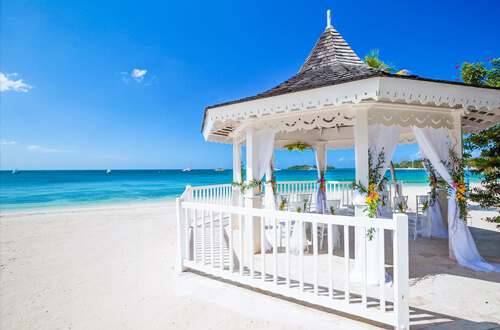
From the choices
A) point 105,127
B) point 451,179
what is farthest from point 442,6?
point 105,127

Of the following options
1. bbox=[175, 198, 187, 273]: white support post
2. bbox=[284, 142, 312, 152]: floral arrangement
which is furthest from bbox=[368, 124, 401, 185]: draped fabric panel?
bbox=[284, 142, 312, 152]: floral arrangement

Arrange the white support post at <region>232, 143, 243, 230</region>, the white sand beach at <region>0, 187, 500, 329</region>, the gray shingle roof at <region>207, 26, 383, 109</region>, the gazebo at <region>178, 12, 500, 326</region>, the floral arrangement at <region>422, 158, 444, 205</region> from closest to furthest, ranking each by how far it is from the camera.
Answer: the white sand beach at <region>0, 187, 500, 329</region>
the gazebo at <region>178, 12, 500, 326</region>
the gray shingle roof at <region>207, 26, 383, 109</region>
the floral arrangement at <region>422, 158, 444, 205</region>
the white support post at <region>232, 143, 243, 230</region>

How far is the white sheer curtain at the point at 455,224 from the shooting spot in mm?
3725

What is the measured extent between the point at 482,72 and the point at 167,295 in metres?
10.2

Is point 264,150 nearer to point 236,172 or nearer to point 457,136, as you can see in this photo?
point 236,172

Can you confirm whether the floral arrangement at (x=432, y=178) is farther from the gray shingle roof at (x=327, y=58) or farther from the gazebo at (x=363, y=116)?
the gray shingle roof at (x=327, y=58)

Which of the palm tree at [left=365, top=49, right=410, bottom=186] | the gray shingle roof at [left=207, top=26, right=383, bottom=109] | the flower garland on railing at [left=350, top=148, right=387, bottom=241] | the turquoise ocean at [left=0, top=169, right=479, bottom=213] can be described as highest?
the palm tree at [left=365, top=49, right=410, bottom=186]

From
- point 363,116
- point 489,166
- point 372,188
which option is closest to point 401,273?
point 372,188

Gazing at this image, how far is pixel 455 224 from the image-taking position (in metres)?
3.85

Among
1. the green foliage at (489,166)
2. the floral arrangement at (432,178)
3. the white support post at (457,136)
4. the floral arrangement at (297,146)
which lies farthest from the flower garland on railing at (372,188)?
the floral arrangement at (297,146)

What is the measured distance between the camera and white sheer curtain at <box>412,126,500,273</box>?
12.2 feet

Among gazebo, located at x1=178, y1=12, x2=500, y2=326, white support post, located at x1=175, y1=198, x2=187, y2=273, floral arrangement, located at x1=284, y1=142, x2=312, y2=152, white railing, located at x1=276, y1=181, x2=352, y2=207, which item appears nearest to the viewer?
gazebo, located at x1=178, y1=12, x2=500, y2=326

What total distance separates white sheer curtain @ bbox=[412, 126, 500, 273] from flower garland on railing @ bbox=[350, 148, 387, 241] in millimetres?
1060

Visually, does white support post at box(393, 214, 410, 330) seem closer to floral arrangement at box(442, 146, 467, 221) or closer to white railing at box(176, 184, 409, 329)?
white railing at box(176, 184, 409, 329)
